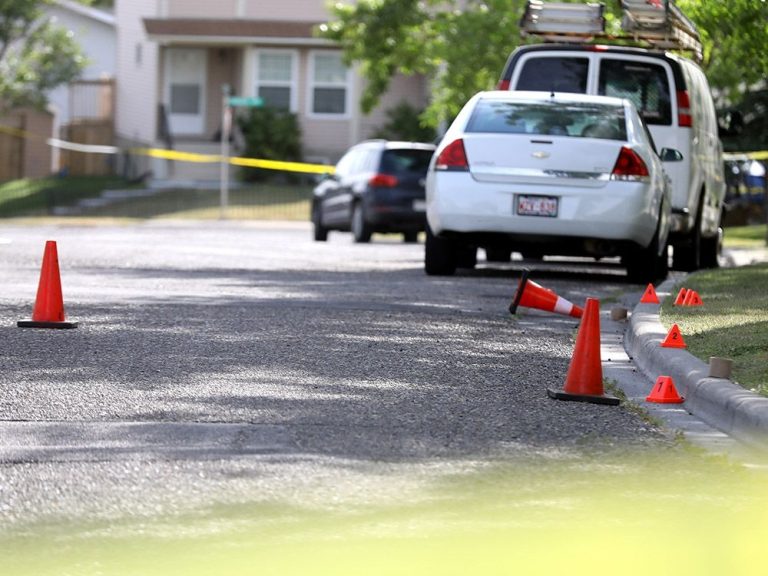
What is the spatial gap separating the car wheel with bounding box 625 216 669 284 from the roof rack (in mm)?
2489

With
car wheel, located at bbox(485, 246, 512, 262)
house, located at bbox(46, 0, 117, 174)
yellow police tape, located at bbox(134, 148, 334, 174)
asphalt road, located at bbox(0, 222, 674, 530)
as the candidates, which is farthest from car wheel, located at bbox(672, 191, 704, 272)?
house, located at bbox(46, 0, 117, 174)

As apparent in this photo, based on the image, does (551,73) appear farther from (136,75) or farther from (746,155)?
(136,75)

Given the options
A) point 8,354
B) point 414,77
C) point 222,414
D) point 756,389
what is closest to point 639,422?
point 756,389

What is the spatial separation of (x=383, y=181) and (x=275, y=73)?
59.6 feet

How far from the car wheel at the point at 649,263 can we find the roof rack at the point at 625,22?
249 cm

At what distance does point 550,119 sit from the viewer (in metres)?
15.3

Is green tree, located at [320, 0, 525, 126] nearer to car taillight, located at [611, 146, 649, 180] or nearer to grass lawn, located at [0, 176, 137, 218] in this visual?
grass lawn, located at [0, 176, 137, 218]

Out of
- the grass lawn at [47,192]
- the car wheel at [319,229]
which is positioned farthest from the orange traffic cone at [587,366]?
the grass lawn at [47,192]

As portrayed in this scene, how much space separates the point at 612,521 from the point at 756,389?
8.71ft

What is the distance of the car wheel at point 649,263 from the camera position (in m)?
15.5

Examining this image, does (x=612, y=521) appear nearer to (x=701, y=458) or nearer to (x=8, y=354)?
(x=701, y=458)

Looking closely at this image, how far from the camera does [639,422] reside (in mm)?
7793

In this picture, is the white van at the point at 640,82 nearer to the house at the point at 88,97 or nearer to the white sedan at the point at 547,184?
the white sedan at the point at 547,184

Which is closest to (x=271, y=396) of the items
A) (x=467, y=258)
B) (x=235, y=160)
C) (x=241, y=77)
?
(x=467, y=258)
